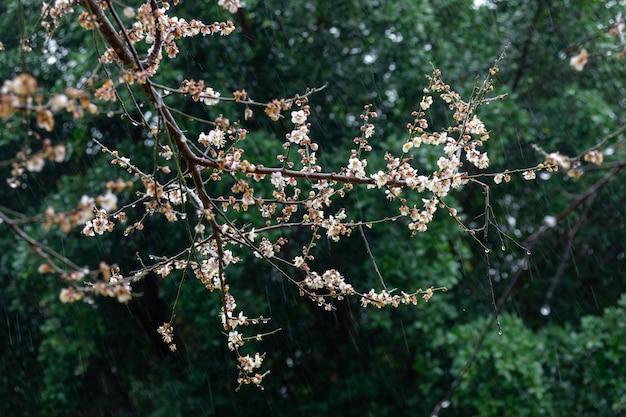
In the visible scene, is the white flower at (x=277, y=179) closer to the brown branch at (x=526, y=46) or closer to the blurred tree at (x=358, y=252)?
the blurred tree at (x=358, y=252)

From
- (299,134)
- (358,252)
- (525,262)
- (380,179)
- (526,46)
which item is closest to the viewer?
(525,262)

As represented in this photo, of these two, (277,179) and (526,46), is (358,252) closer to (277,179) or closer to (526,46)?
(526,46)

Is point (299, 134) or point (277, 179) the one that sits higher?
point (299, 134)

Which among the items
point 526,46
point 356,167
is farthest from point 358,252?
point 356,167

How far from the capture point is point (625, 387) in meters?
5.29

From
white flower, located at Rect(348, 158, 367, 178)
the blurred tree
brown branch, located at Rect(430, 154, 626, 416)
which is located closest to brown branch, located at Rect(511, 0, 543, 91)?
the blurred tree

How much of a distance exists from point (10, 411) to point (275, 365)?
236 centimetres

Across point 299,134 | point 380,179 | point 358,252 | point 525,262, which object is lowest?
point 525,262

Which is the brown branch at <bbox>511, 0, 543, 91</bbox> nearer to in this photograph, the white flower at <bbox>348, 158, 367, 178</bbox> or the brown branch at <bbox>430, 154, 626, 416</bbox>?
the white flower at <bbox>348, 158, 367, 178</bbox>

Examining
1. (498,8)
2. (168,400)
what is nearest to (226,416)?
(168,400)

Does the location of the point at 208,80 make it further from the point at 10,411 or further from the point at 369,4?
the point at 10,411

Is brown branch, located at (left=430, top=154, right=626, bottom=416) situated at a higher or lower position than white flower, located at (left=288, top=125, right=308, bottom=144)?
lower

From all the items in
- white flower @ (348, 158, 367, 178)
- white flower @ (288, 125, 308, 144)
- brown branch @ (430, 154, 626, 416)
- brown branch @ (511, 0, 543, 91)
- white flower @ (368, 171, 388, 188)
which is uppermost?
brown branch @ (511, 0, 543, 91)

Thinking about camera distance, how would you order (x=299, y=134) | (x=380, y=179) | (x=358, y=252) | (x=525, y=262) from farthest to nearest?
(x=358, y=252)
(x=299, y=134)
(x=380, y=179)
(x=525, y=262)
